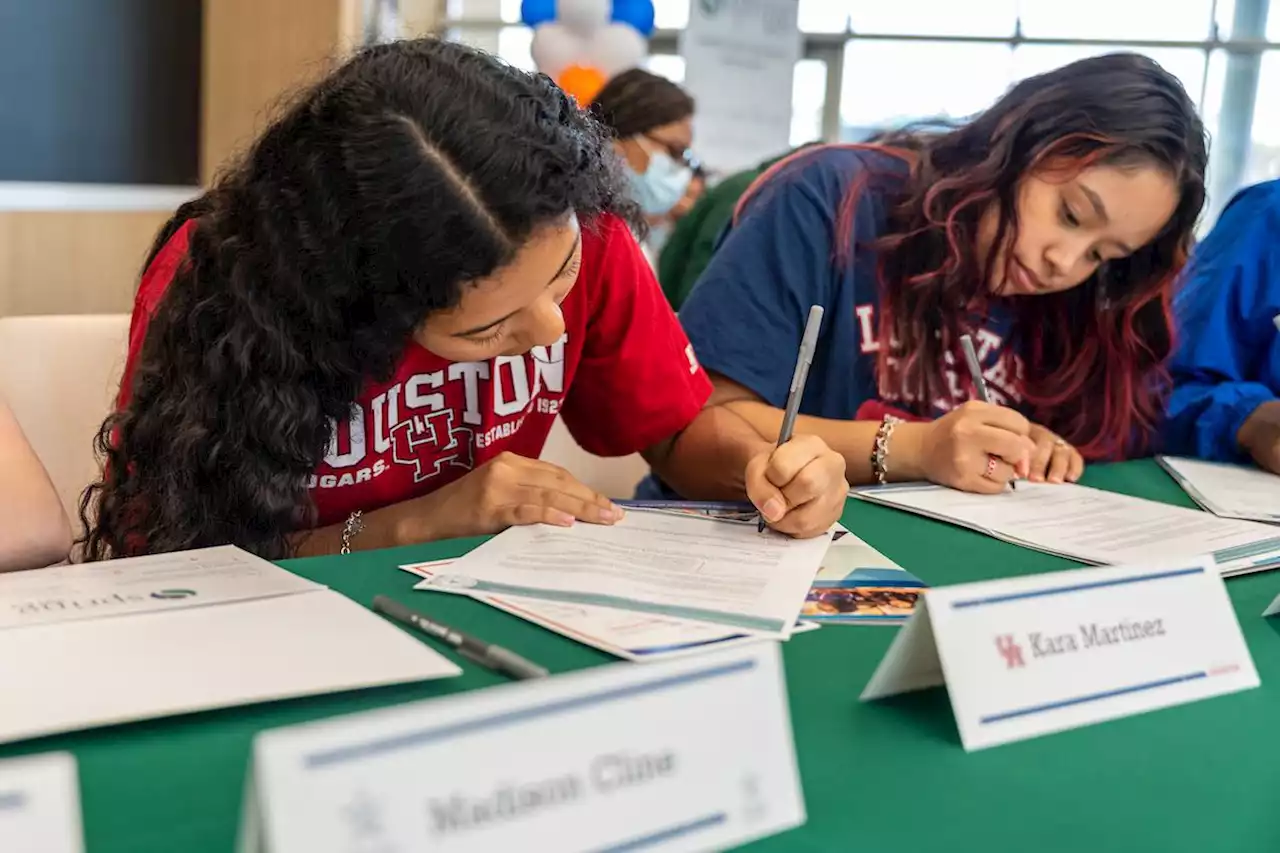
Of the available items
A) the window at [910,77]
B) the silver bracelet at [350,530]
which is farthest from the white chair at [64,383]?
the window at [910,77]

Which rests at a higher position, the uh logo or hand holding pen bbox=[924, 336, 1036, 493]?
the uh logo

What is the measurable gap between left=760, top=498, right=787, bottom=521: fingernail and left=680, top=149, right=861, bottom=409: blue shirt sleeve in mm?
480

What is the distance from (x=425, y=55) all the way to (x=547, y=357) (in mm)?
389

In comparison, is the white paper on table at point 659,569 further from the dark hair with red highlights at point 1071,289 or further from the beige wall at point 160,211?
the beige wall at point 160,211

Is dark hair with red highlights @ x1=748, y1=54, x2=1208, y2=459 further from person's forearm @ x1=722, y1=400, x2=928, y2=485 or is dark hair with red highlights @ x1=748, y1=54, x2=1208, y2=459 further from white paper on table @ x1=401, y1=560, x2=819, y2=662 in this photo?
white paper on table @ x1=401, y1=560, x2=819, y2=662

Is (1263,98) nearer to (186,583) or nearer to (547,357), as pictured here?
(547,357)

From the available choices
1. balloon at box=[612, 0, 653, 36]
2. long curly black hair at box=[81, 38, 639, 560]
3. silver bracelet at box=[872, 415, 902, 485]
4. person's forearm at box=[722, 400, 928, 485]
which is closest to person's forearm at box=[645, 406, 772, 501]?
person's forearm at box=[722, 400, 928, 485]

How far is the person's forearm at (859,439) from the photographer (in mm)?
1344

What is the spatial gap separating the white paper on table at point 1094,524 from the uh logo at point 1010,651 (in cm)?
37

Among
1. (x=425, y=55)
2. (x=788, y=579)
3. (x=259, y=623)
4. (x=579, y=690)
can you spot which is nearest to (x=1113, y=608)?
(x=788, y=579)

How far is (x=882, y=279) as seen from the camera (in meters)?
1.58

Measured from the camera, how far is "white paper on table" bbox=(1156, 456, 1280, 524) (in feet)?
4.09

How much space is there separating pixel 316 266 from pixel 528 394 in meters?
0.34

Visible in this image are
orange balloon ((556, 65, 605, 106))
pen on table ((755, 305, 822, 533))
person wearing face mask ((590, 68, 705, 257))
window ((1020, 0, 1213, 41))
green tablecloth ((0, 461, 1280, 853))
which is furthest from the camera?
window ((1020, 0, 1213, 41))
